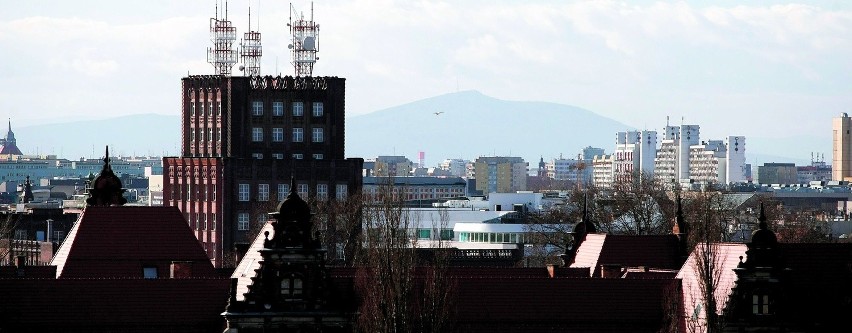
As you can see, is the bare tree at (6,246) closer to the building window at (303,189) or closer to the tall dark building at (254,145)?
the tall dark building at (254,145)

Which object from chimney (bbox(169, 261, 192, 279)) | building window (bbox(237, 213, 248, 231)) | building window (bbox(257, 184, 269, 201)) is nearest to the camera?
chimney (bbox(169, 261, 192, 279))

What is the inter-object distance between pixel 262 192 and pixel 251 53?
18729mm

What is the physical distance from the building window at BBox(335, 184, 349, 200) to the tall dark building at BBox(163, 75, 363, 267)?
19mm

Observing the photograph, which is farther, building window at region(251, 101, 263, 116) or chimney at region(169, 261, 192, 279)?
building window at region(251, 101, 263, 116)

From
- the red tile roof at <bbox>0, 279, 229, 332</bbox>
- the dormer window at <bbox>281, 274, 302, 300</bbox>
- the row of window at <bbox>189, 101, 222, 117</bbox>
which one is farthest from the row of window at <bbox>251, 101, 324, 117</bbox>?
the dormer window at <bbox>281, 274, 302, 300</bbox>

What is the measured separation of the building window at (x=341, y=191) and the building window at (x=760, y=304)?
9105cm

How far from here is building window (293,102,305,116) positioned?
7347 inches

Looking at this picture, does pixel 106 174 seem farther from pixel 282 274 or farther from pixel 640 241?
pixel 282 274

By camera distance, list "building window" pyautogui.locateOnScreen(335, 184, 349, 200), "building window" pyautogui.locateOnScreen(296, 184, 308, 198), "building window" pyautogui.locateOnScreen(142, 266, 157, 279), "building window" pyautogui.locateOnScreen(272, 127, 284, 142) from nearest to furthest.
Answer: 1. "building window" pyautogui.locateOnScreen(142, 266, 157, 279)
2. "building window" pyautogui.locateOnScreen(296, 184, 308, 198)
3. "building window" pyautogui.locateOnScreen(335, 184, 349, 200)
4. "building window" pyautogui.locateOnScreen(272, 127, 284, 142)

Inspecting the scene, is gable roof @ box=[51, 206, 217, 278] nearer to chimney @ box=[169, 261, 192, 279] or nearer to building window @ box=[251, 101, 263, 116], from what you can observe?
chimney @ box=[169, 261, 192, 279]

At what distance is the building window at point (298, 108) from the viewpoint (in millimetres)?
186625

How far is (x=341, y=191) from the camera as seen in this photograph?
182 metres

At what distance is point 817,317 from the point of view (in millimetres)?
92438

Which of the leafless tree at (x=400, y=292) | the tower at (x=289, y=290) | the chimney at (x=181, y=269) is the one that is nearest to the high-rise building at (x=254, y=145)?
the chimney at (x=181, y=269)
